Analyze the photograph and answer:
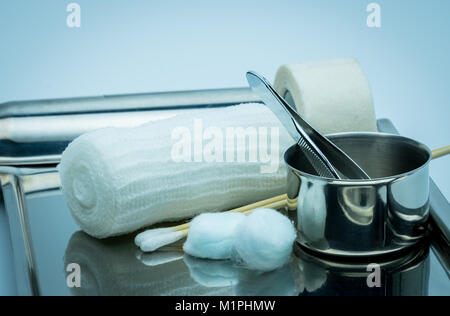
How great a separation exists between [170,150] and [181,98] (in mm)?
388

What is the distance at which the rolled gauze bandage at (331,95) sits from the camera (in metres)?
0.75

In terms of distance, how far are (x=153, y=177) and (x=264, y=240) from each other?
13cm

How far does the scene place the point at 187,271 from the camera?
569 millimetres

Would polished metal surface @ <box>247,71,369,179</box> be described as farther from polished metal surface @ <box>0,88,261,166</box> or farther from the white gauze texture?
polished metal surface @ <box>0,88,261,166</box>

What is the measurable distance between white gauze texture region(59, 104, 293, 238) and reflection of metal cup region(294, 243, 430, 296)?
0.12 m

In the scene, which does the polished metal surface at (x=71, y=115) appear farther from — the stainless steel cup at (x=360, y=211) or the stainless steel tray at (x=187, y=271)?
the stainless steel cup at (x=360, y=211)

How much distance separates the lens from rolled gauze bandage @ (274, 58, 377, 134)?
2.45 ft

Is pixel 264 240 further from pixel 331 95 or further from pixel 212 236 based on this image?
pixel 331 95

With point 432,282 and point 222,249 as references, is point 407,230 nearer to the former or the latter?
point 432,282

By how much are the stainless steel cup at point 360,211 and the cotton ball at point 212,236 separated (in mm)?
58

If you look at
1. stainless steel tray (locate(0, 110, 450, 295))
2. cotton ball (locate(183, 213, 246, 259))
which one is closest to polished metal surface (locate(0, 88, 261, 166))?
stainless steel tray (locate(0, 110, 450, 295))
